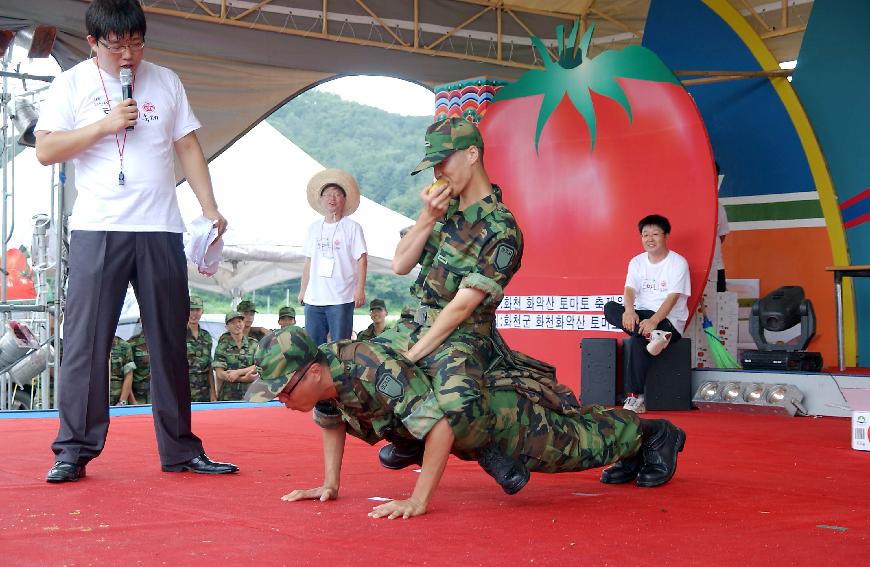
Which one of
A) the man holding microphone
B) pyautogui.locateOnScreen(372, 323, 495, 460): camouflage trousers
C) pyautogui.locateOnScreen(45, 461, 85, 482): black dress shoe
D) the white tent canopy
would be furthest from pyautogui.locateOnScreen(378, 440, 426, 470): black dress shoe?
the white tent canopy

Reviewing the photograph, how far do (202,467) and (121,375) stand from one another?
4.23 meters

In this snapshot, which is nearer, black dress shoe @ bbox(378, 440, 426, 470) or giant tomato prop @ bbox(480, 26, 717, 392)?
black dress shoe @ bbox(378, 440, 426, 470)

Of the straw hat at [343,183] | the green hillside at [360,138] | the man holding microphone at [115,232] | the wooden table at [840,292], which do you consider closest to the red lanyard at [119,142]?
the man holding microphone at [115,232]

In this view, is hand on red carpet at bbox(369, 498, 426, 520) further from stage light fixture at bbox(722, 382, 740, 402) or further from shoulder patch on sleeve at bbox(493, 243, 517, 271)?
stage light fixture at bbox(722, 382, 740, 402)

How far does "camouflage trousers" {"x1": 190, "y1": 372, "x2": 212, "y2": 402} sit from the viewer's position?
734 centimetres

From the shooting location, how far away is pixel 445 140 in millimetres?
2594

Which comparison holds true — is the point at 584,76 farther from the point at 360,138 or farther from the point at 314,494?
the point at 360,138

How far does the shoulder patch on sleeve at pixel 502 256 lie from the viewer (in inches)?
101

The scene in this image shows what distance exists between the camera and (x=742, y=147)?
823cm

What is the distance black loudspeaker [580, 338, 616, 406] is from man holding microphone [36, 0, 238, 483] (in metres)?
3.32

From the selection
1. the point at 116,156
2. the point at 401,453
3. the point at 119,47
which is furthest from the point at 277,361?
the point at 119,47

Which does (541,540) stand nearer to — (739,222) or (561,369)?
(561,369)

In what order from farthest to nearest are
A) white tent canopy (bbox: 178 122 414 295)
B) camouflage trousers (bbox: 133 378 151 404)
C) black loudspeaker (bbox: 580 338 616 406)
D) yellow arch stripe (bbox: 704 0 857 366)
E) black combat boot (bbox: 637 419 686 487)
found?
white tent canopy (bbox: 178 122 414 295), yellow arch stripe (bbox: 704 0 857 366), camouflage trousers (bbox: 133 378 151 404), black loudspeaker (bbox: 580 338 616 406), black combat boot (bbox: 637 419 686 487)

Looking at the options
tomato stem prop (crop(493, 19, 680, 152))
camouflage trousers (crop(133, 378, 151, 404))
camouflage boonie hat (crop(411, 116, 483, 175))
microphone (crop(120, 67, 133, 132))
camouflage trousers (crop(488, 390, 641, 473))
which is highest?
tomato stem prop (crop(493, 19, 680, 152))
